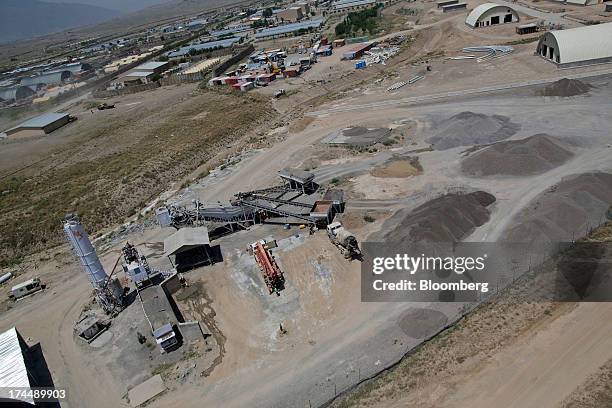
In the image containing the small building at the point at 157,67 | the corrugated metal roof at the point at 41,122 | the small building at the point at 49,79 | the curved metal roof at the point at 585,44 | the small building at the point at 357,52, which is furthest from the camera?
the small building at the point at 49,79

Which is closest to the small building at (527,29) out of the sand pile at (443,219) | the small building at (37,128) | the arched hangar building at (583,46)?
the arched hangar building at (583,46)

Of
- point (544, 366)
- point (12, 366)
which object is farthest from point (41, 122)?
point (544, 366)

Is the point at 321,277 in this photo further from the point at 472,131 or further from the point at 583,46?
the point at 583,46

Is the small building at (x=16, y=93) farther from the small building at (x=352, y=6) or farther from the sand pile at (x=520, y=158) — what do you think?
the sand pile at (x=520, y=158)

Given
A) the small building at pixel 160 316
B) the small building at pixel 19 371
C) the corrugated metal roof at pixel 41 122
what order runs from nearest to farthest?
the small building at pixel 19 371, the small building at pixel 160 316, the corrugated metal roof at pixel 41 122

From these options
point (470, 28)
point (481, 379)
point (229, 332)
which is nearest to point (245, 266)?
point (229, 332)

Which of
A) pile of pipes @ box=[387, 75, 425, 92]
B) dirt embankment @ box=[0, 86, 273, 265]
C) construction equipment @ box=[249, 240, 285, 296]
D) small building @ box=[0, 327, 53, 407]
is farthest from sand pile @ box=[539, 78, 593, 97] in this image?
small building @ box=[0, 327, 53, 407]

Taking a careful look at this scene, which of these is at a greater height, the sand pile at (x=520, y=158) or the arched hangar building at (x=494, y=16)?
the arched hangar building at (x=494, y=16)
